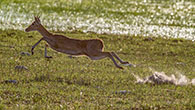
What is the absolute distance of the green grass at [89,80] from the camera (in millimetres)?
10469

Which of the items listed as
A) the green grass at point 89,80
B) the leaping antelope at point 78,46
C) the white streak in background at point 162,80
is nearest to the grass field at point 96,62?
the green grass at point 89,80

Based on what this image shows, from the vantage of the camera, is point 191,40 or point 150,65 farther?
point 191,40

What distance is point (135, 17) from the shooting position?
33.0 m

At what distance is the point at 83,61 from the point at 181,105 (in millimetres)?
6662

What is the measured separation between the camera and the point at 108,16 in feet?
108

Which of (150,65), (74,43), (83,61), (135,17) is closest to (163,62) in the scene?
(150,65)

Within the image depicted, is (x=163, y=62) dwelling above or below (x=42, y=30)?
below

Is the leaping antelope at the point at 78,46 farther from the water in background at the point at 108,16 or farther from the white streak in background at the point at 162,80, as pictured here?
the water in background at the point at 108,16

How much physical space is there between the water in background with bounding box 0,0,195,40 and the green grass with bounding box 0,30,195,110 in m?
5.87

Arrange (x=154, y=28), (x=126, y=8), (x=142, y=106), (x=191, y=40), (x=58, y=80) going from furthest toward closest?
(x=126, y=8) < (x=154, y=28) < (x=191, y=40) < (x=58, y=80) < (x=142, y=106)

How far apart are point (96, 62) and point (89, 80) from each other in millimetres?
3442

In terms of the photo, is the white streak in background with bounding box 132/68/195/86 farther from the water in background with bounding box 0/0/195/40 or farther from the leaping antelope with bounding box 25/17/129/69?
the water in background with bounding box 0/0/195/40

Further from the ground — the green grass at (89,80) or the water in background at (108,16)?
the green grass at (89,80)

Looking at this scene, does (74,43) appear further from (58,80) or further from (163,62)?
(163,62)
